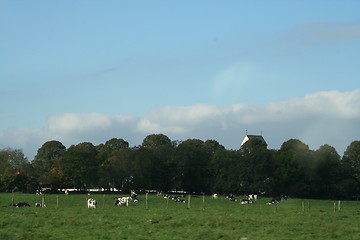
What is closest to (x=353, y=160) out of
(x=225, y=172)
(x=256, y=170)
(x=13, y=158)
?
(x=256, y=170)

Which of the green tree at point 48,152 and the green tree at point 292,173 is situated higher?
the green tree at point 48,152

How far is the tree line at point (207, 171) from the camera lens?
105 meters

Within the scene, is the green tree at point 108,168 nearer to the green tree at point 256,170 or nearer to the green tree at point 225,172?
the green tree at point 225,172

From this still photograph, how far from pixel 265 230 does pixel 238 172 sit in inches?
3230

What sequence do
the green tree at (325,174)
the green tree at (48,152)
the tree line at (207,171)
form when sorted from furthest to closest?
the green tree at (48,152) → the green tree at (325,174) → the tree line at (207,171)

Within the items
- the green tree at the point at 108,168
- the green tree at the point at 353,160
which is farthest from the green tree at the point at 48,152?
the green tree at the point at 353,160

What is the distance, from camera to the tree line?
105m

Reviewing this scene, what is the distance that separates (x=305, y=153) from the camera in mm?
107062

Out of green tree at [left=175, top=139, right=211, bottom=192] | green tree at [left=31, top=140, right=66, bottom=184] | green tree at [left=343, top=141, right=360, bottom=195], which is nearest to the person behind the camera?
green tree at [left=343, top=141, right=360, bottom=195]

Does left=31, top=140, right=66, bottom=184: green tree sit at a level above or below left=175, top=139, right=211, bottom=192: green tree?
above

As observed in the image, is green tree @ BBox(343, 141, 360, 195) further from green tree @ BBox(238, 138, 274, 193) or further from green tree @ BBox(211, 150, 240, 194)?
green tree @ BBox(211, 150, 240, 194)

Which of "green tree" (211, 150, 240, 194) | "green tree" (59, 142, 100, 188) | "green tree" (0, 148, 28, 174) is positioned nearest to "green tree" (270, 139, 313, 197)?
"green tree" (211, 150, 240, 194)

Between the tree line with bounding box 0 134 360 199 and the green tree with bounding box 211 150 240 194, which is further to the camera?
the green tree with bounding box 211 150 240 194

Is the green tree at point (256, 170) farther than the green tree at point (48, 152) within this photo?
No
